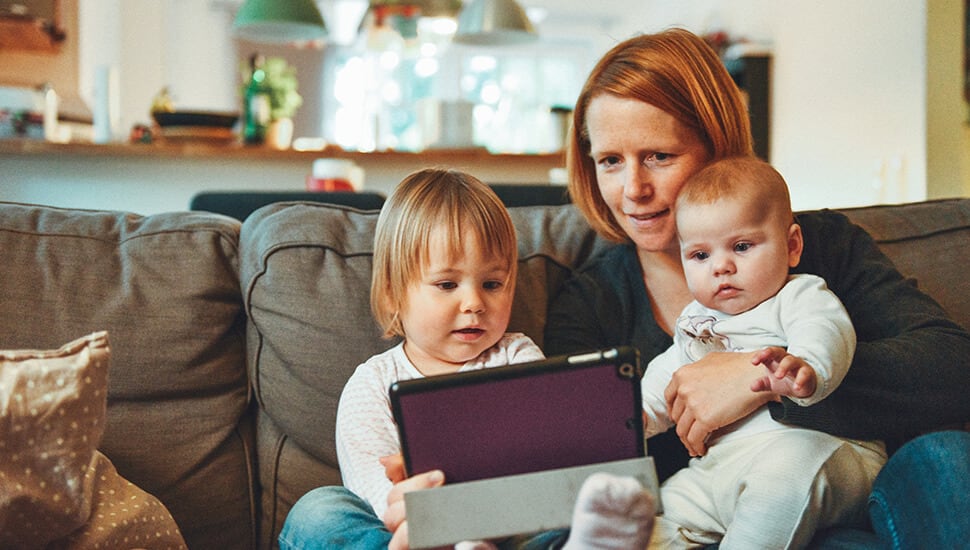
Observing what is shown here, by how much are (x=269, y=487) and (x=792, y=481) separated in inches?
33.0

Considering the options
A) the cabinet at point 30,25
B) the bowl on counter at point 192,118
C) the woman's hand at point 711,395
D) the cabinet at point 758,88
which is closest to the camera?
the woman's hand at point 711,395

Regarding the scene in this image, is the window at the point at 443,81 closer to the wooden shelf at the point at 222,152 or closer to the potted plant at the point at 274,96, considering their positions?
the potted plant at the point at 274,96

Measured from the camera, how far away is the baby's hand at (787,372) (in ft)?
3.38

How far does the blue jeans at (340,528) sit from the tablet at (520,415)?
0.42 ft

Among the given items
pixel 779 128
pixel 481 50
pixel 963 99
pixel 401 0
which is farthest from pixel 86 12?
pixel 963 99

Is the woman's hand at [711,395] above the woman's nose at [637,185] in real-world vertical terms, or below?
below

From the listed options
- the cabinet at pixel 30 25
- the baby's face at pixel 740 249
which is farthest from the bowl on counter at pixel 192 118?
the baby's face at pixel 740 249

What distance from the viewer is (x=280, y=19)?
4035 millimetres

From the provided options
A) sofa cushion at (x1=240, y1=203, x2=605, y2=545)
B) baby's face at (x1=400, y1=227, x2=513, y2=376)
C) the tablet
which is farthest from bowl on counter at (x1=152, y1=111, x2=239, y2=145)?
the tablet

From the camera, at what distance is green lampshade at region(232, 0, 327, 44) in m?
4.05

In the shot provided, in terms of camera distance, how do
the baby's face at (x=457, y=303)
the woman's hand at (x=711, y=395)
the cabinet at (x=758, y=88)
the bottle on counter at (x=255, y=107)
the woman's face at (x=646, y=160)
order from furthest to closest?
1. the cabinet at (x=758, y=88)
2. the bottle on counter at (x=255, y=107)
3. the woman's face at (x=646, y=160)
4. the baby's face at (x=457, y=303)
5. the woman's hand at (x=711, y=395)

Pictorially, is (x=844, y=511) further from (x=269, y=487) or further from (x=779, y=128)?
(x=779, y=128)

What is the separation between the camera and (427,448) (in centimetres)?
94

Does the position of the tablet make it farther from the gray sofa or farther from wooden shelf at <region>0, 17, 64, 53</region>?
wooden shelf at <region>0, 17, 64, 53</region>
